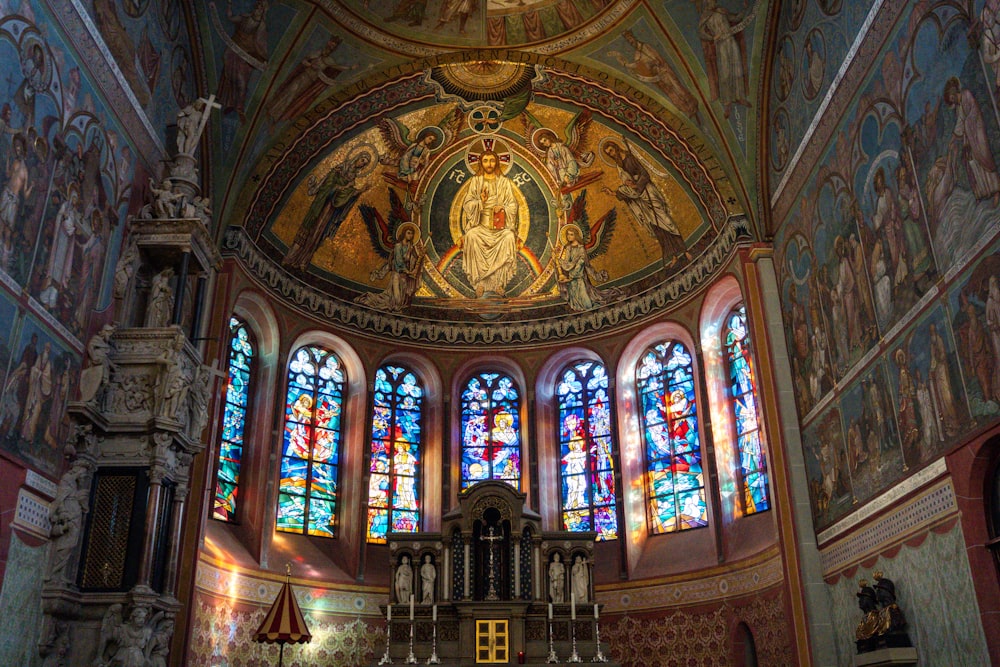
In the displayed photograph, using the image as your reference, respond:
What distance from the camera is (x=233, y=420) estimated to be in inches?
700

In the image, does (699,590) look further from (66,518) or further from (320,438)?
(66,518)

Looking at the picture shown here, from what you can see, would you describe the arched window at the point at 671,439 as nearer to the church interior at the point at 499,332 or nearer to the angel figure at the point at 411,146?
the church interior at the point at 499,332

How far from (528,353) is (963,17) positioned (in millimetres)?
12924

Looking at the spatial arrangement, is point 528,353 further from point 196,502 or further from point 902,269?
point 902,269

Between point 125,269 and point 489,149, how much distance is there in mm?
10747

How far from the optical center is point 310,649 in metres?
16.8

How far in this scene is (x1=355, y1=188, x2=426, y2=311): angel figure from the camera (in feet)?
69.0

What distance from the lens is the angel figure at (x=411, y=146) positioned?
2003 centimetres

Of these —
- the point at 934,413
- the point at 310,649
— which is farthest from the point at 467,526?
the point at 934,413

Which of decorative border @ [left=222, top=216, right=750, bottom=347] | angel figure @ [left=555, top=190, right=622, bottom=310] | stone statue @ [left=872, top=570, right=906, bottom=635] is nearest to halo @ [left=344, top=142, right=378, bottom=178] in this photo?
decorative border @ [left=222, top=216, right=750, bottom=347]

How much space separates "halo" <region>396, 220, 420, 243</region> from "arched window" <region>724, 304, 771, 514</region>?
301 inches

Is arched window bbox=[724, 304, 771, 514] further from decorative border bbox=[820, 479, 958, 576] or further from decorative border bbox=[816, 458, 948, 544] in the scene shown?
decorative border bbox=[820, 479, 958, 576]

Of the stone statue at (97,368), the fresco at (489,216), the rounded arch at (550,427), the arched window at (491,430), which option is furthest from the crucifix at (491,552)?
the stone statue at (97,368)

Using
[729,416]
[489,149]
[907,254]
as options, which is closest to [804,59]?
[907,254]
